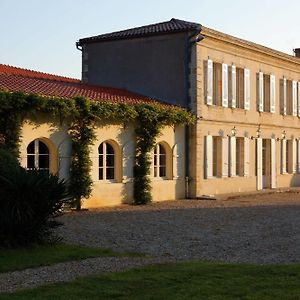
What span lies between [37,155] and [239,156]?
10.9 metres

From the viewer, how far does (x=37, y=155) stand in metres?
17.2

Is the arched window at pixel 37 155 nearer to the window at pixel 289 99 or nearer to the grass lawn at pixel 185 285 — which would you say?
the grass lawn at pixel 185 285

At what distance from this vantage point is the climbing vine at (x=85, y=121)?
15961 millimetres

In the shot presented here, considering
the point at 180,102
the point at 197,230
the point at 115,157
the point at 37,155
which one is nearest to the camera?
the point at 197,230

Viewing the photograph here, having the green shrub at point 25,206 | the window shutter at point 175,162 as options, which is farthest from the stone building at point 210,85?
the green shrub at point 25,206

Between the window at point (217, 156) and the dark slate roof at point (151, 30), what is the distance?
14.2ft

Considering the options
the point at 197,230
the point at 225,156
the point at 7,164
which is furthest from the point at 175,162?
the point at 7,164

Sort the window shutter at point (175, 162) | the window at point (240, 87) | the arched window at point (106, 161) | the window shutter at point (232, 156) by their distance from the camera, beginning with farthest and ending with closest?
the window at point (240, 87)
the window shutter at point (232, 156)
the window shutter at point (175, 162)
the arched window at point (106, 161)

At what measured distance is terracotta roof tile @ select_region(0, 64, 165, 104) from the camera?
17531 mm

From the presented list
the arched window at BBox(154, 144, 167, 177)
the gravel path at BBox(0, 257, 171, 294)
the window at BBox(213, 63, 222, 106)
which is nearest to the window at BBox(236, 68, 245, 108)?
the window at BBox(213, 63, 222, 106)

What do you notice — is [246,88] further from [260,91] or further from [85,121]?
[85,121]

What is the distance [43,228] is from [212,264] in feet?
10.8

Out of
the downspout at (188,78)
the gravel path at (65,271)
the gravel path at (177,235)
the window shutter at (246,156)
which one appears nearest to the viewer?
the gravel path at (65,271)

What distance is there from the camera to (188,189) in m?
22.5
